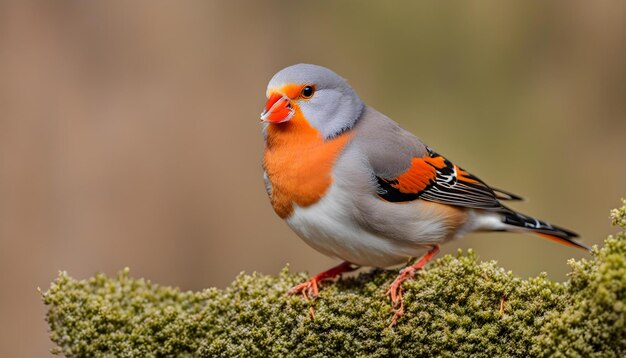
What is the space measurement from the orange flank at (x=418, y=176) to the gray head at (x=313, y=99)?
1.08ft

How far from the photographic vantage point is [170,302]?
12.2ft

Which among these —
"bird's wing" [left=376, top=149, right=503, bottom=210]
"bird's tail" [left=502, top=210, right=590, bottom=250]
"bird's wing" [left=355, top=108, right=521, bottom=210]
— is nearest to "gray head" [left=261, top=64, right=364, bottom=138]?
"bird's wing" [left=355, top=108, right=521, bottom=210]

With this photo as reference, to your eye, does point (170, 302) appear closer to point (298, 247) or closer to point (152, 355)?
point (152, 355)

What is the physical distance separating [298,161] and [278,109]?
23 centimetres

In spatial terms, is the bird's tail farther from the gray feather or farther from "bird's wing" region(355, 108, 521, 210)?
the gray feather

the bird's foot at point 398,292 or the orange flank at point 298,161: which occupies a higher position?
Answer: the orange flank at point 298,161

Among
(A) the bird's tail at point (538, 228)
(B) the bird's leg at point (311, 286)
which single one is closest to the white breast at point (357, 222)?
(B) the bird's leg at point (311, 286)

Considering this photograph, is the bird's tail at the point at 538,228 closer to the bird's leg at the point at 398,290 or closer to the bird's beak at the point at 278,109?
the bird's leg at the point at 398,290

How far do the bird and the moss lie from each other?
0.51 feet

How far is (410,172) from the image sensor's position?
3.64 m

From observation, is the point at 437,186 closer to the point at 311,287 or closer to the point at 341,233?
the point at 341,233

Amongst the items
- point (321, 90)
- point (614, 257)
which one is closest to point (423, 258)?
point (321, 90)

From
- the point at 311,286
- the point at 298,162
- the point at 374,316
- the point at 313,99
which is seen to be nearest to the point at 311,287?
the point at 311,286

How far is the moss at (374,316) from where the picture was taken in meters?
2.72
